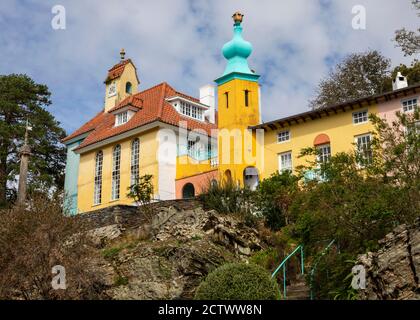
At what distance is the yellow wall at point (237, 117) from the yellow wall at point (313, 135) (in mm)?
930

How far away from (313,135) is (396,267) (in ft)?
54.9

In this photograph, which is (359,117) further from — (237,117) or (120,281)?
(120,281)

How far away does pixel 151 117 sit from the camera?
108 feet

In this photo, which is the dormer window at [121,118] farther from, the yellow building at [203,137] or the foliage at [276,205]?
the foliage at [276,205]

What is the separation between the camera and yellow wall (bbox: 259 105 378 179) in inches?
1029

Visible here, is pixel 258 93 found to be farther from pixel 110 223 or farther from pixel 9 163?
pixel 9 163

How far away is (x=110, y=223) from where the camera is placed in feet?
74.3

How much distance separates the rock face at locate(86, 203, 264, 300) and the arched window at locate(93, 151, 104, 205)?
13.2 meters

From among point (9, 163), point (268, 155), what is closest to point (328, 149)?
point (268, 155)

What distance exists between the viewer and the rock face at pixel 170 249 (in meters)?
17.7

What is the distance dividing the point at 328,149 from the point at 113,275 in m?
12.9

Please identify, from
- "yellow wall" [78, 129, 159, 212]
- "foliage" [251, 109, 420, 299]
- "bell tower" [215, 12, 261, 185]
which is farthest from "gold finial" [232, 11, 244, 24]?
"foliage" [251, 109, 420, 299]

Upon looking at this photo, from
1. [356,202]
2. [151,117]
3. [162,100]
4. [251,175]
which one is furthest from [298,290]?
[162,100]
